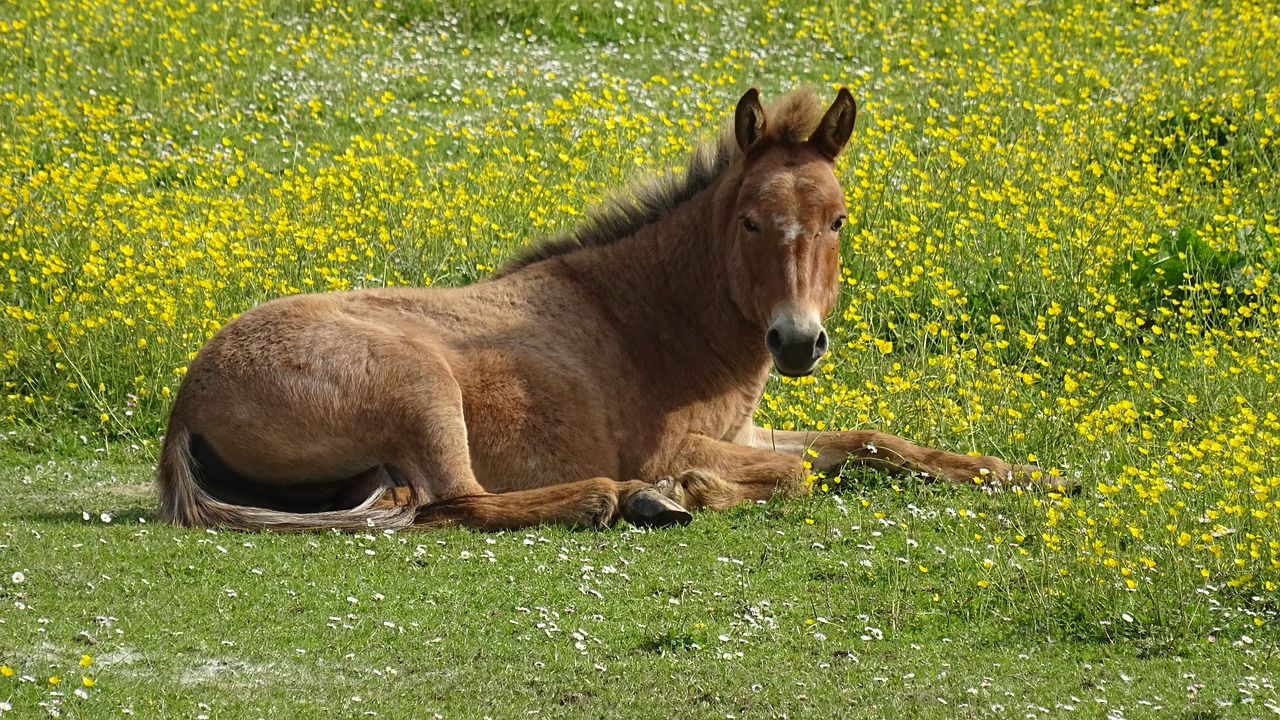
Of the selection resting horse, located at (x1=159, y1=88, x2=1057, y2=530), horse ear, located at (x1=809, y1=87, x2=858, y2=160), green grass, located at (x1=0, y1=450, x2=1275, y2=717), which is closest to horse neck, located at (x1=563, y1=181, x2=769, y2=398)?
resting horse, located at (x1=159, y1=88, x2=1057, y2=530)

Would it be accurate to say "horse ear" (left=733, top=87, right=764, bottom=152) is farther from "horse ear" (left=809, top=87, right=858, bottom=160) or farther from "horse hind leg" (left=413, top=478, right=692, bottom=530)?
"horse hind leg" (left=413, top=478, right=692, bottom=530)

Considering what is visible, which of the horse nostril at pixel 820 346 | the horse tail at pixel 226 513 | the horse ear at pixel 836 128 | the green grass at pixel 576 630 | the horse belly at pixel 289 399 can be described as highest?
the horse ear at pixel 836 128

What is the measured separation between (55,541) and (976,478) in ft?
14.4

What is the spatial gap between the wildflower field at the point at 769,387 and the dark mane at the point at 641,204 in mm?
1644

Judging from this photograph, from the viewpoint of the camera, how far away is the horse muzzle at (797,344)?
663cm

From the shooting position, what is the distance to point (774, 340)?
6727 mm

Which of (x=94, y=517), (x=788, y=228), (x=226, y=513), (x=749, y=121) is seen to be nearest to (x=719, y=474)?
(x=788, y=228)

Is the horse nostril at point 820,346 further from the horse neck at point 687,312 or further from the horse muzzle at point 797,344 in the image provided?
the horse neck at point 687,312

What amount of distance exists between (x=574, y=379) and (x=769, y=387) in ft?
7.18

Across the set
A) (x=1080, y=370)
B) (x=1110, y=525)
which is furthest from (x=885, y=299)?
(x=1110, y=525)

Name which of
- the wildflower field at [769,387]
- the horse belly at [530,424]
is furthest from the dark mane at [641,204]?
the wildflower field at [769,387]

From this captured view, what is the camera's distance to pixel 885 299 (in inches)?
400

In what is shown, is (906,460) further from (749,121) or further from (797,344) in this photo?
(749,121)

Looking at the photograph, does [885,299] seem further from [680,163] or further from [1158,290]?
[680,163]
